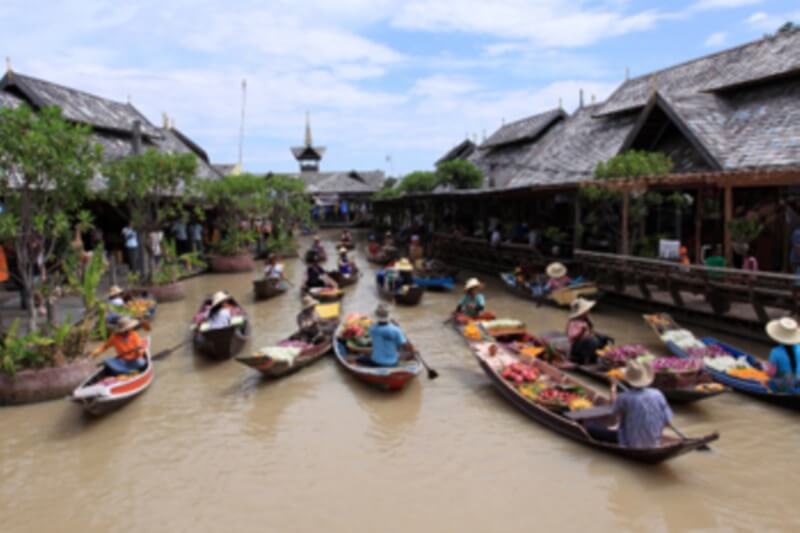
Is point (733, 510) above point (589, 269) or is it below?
below

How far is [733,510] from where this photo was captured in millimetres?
5852

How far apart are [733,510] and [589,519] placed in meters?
1.39

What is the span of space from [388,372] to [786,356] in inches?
206

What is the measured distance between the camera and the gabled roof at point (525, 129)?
28.7m

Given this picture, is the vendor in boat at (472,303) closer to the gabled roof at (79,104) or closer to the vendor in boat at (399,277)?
the vendor in boat at (399,277)

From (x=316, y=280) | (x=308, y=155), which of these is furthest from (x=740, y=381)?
(x=308, y=155)

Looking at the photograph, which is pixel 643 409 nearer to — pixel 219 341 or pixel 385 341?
pixel 385 341

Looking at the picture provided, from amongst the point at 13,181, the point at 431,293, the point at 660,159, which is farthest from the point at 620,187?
the point at 13,181

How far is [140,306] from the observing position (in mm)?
13789

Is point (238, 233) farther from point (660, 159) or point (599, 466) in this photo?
point (599, 466)

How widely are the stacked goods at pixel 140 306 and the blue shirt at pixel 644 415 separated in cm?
1047

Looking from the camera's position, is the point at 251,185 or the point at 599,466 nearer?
the point at 599,466

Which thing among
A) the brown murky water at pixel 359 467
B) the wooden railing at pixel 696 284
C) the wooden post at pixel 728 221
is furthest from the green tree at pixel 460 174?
the brown murky water at pixel 359 467

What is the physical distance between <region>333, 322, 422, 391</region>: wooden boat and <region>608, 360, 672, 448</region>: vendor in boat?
3399mm
